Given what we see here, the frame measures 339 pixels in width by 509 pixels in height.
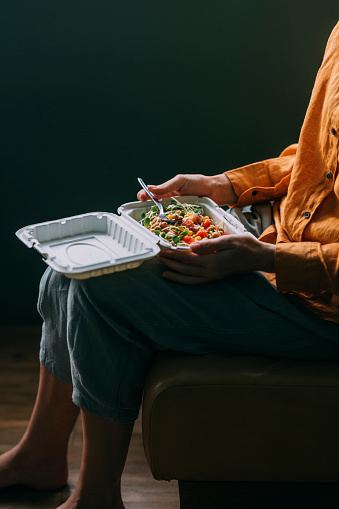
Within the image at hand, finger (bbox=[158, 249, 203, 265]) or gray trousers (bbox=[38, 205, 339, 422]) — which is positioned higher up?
finger (bbox=[158, 249, 203, 265])

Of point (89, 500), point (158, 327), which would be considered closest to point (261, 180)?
point (158, 327)

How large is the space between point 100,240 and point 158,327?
250mm

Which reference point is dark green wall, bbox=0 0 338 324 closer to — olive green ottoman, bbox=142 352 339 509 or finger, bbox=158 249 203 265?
finger, bbox=158 249 203 265

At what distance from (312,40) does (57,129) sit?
82cm

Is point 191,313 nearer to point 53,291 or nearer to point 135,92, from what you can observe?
point 53,291

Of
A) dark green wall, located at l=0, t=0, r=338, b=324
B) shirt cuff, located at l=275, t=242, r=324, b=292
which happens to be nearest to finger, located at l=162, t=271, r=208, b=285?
shirt cuff, located at l=275, t=242, r=324, b=292

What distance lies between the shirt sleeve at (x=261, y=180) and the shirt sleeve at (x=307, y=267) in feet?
1.07

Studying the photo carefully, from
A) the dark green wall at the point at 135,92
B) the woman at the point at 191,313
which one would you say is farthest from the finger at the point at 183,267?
the dark green wall at the point at 135,92

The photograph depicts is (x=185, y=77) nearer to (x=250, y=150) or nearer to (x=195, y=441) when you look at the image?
(x=250, y=150)

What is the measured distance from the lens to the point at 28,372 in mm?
1793

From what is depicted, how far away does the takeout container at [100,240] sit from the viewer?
1054 millimetres

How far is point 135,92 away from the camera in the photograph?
→ 72.7 inches

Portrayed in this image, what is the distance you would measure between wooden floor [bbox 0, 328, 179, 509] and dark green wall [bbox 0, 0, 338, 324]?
267 mm

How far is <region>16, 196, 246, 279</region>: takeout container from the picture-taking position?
105 centimetres
